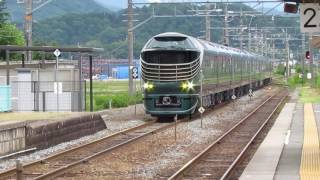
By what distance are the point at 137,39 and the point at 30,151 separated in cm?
8641

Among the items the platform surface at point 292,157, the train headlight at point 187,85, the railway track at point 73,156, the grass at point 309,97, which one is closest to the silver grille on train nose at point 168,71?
the train headlight at point 187,85

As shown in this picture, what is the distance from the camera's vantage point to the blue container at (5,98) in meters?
29.0

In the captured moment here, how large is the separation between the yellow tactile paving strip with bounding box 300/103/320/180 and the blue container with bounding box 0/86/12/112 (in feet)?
40.3

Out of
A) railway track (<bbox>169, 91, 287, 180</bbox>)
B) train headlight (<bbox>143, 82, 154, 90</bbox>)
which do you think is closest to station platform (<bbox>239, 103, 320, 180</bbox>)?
railway track (<bbox>169, 91, 287, 180</bbox>)

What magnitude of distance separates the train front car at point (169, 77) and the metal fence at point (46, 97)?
4329mm

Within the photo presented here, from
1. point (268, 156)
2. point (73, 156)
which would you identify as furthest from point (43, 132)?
point (268, 156)

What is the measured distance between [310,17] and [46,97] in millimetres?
18502

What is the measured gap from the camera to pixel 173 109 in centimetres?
2761

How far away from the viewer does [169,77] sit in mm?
27391

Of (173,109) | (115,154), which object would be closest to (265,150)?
(115,154)

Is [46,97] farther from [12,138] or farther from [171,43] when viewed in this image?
[12,138]

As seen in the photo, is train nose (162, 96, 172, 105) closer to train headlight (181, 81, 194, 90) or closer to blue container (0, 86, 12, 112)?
train headlight (181, 81, 194, 90)

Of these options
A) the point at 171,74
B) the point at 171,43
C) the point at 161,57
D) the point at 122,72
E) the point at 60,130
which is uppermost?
the point at 171,43

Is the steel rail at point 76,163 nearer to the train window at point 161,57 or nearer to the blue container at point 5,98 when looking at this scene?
the train window at point 161,57
